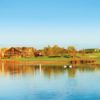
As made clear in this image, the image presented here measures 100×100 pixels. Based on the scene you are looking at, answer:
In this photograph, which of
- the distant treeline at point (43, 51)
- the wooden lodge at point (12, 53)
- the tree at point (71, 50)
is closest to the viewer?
the tree at point (71, 50)

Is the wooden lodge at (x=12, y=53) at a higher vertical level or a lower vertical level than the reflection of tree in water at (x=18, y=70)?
higher

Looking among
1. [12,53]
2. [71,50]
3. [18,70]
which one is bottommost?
[18,70]

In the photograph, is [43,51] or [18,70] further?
[43,51]

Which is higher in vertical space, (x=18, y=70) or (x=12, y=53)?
(x=12, y=53)

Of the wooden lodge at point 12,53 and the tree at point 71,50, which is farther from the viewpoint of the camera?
the wooden lodge at point 12,53

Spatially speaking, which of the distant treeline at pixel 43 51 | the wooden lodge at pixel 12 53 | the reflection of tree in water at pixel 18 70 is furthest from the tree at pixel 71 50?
the reflection of tree in water at pixel 18 70

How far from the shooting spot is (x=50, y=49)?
8531cm

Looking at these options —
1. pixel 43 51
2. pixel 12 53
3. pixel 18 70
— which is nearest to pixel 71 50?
pixel 43 51

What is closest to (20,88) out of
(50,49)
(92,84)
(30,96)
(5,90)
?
(5,90)

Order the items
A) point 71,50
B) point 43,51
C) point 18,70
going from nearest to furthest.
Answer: point 18,70 < point 71,50 < point 43,51

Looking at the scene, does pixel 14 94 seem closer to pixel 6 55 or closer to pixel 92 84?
pixel 92 84

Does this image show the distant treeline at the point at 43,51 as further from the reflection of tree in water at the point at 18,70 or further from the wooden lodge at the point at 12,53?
the reflection of tree in water at the point at 18,70

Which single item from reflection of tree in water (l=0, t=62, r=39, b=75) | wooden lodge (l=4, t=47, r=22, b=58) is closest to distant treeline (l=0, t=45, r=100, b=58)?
wooden lodge (l=4, t=47, r=22, b=58)

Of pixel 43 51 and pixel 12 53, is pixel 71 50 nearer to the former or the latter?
pixel 43 51
